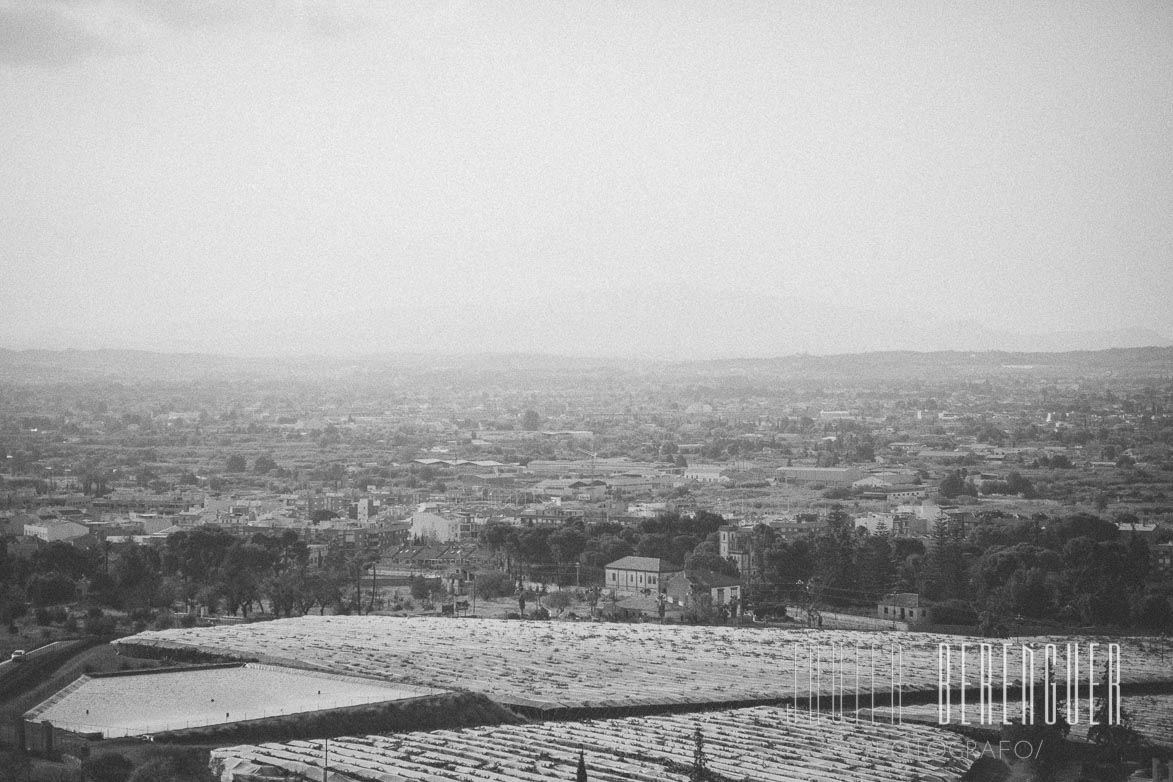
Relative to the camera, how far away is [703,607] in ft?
115

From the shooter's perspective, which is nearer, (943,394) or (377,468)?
(377,468)

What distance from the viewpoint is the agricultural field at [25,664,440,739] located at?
2042 centimetres

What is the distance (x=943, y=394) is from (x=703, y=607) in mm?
102513

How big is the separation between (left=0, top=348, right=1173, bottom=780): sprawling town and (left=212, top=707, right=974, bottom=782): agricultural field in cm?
39

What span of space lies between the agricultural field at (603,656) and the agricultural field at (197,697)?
836mm

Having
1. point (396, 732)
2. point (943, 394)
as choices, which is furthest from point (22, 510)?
point (943, 394)

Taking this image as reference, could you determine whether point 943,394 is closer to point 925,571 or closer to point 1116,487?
point 1116,487

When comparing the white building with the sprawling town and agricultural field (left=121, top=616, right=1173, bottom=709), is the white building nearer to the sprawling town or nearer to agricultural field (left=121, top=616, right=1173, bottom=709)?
the sprawling town

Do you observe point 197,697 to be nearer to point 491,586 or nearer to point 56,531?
point 491,586

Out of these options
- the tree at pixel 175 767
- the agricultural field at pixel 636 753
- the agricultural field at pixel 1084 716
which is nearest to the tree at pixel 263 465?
the agricultural field at pixel 1084 716

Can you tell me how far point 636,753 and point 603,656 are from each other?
26.6 ft

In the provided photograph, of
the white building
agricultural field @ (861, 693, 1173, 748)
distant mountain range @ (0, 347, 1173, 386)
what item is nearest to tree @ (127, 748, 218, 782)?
agricultural field @ (861, 693, 1173, 748)

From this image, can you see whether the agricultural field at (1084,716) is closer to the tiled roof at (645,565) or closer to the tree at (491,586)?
the tiled roof at (645,565)

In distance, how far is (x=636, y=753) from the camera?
18.9 meters
